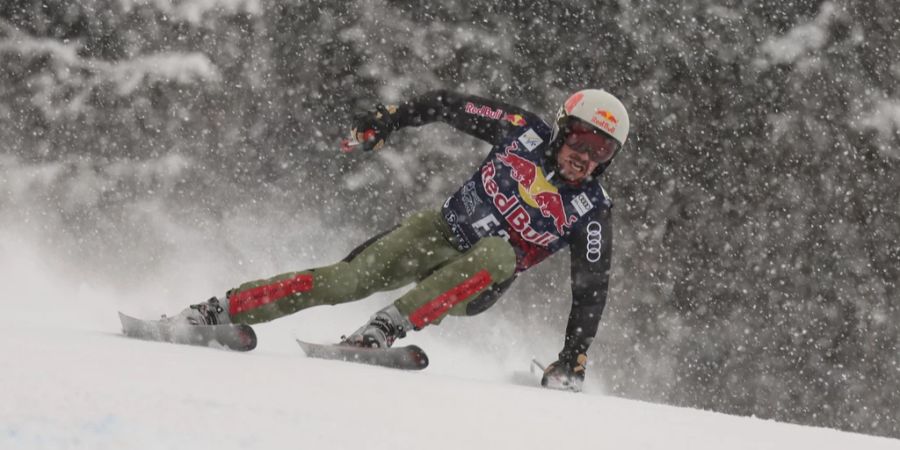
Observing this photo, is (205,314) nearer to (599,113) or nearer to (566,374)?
(566,374)

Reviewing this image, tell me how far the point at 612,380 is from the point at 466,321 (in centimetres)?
175

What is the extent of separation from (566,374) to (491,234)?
A: 76cm

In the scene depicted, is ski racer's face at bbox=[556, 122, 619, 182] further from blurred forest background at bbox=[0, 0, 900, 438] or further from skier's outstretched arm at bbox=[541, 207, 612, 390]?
blurred forest background at bbox=[0, 0, 900, 438]

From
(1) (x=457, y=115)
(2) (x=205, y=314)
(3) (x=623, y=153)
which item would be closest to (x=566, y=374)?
(1) (x=457, y=115)

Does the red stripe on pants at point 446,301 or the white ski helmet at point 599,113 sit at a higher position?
the white ski helmet at point 599,113

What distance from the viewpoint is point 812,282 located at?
30.0 ft

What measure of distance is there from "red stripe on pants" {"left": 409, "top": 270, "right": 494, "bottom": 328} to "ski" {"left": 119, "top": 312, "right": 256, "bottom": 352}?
771 mm

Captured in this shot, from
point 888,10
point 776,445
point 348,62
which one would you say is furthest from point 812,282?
point 776,445

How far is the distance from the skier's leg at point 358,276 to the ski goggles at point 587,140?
79 cm

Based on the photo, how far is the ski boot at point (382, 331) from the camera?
12.3 ft

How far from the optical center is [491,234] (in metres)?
4.37

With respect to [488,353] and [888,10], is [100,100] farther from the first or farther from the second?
[888,10]

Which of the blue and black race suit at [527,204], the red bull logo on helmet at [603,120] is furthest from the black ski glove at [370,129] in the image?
A: the red bull logo on helmet at [603,120]

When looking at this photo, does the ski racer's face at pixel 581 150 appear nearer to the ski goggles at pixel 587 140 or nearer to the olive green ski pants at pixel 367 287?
the ski goggles at pixel 587 140
